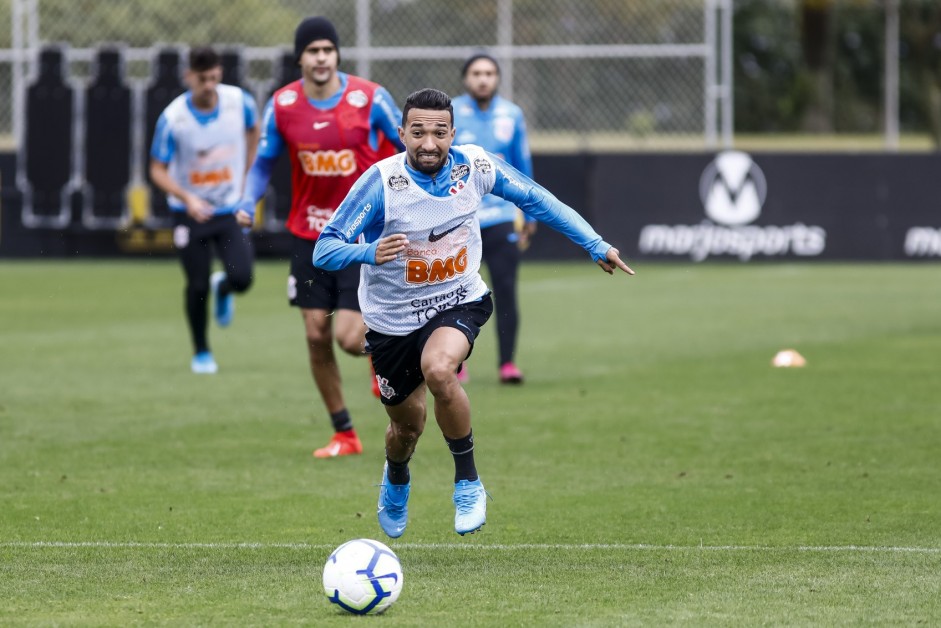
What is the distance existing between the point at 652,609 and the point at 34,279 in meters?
17.9

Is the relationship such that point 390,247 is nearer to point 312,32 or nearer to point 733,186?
point 312,32

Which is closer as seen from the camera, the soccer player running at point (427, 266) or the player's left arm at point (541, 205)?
the soccer player running at point (427, 266)

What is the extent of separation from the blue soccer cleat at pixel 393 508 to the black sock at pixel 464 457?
231 millimetres

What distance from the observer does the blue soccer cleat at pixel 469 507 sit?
6.66 meters

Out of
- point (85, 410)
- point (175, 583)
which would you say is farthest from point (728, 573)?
point (85, 410)

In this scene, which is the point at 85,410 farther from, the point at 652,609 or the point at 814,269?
the point at 814,269

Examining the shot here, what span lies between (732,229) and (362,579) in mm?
19071

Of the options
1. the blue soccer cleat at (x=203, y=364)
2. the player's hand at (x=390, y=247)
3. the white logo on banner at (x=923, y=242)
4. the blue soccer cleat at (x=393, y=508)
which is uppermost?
the player's hand at (x=390, y=247)

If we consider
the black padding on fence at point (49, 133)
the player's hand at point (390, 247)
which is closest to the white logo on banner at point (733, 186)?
the black padding on fence at point (49, 133)

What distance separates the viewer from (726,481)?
830 cm

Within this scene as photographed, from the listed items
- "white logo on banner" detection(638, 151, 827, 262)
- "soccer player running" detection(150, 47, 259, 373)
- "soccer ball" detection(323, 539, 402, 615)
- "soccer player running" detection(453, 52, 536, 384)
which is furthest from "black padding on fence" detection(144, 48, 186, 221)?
"soccer ball" detection(323, 539, 402, 615)

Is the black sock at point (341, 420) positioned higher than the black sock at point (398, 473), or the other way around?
the black sock at point (398, 473)

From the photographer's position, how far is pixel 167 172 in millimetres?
12375

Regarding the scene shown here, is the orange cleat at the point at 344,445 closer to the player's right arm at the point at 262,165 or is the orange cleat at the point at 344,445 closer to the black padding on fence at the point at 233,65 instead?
the player's right arm at the point at 262,165
